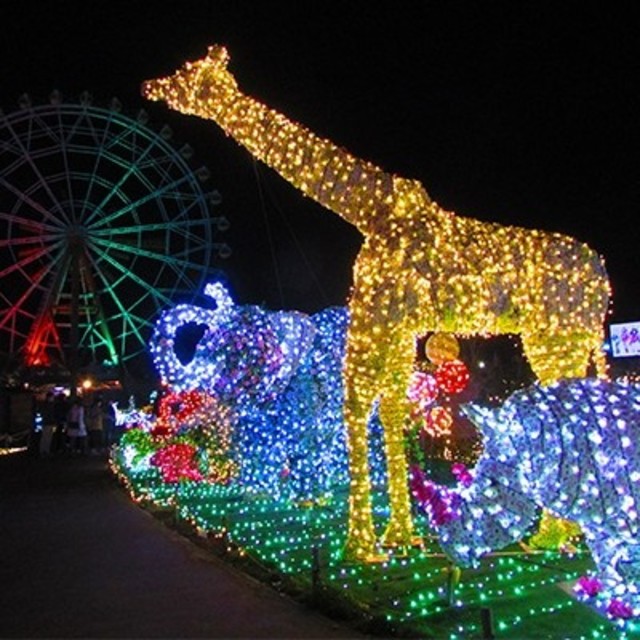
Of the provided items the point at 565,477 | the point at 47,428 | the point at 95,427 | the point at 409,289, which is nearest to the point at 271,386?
the point at 409,289

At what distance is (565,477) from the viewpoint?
14.7 feet

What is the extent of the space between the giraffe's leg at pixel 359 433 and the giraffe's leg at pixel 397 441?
24 centimetres

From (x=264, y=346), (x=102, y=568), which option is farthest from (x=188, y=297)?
(x=102, y=568)

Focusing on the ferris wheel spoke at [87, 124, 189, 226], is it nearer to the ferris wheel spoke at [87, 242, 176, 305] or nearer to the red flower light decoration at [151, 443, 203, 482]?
the ferris wheel spoke at [87, 242, 176, 305]

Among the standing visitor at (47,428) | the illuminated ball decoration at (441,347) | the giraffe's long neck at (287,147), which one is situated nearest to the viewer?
the giraffe's long neck at (287,147)

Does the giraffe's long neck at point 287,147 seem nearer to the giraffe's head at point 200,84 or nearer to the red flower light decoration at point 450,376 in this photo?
the giraffe's head at point 200,84

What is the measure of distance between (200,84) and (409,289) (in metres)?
3.04

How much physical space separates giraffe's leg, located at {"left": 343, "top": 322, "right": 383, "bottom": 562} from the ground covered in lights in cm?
21

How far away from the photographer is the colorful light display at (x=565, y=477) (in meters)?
4.42

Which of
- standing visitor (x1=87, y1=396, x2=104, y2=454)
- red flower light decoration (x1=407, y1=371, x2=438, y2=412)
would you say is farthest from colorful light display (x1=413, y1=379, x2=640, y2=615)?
standing visitor (x1=87, y1=396, x2=104, y2=454)

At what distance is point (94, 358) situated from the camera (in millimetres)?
31156

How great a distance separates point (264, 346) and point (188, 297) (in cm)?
1598

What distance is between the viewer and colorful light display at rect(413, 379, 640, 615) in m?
4.42

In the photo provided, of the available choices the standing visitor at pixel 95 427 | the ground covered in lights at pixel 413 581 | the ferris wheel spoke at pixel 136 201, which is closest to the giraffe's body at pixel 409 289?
the ground covered in lights at pixel 413 581
